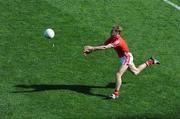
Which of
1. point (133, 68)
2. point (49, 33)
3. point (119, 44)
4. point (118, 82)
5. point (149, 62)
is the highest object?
point (49, 33)

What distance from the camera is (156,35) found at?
2041 cm

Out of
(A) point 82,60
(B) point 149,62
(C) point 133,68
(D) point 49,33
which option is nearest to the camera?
(C) point 133,68

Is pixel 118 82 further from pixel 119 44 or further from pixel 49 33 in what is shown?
pixel 49 33

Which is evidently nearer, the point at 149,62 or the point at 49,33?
the point at 149,62

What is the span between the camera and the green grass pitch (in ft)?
52.6

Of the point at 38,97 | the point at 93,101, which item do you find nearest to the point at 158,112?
the point at 93,101

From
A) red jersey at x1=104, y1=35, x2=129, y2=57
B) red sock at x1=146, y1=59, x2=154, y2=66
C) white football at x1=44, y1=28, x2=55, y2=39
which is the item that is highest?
white football at x1=44, y1=28, x2=55, y2=39

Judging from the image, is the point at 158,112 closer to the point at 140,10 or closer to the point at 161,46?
the point at 161,46

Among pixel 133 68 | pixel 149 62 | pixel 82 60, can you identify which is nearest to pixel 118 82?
pixel 133 68

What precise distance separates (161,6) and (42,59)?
5894 millimetres

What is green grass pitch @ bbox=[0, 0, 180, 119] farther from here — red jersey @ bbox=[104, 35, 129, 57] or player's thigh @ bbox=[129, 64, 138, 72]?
red jersey @ bbox=[104, 35, 129, 57]

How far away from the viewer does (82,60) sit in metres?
18.8

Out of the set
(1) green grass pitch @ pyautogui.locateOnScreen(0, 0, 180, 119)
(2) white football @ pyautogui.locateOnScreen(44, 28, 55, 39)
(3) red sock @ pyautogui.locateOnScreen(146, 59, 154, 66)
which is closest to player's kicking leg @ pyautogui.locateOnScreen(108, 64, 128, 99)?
(1) green grass pitch @ pyautogui.locateOnScreen(0, 0, 180, 119)

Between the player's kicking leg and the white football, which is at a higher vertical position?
the white football
